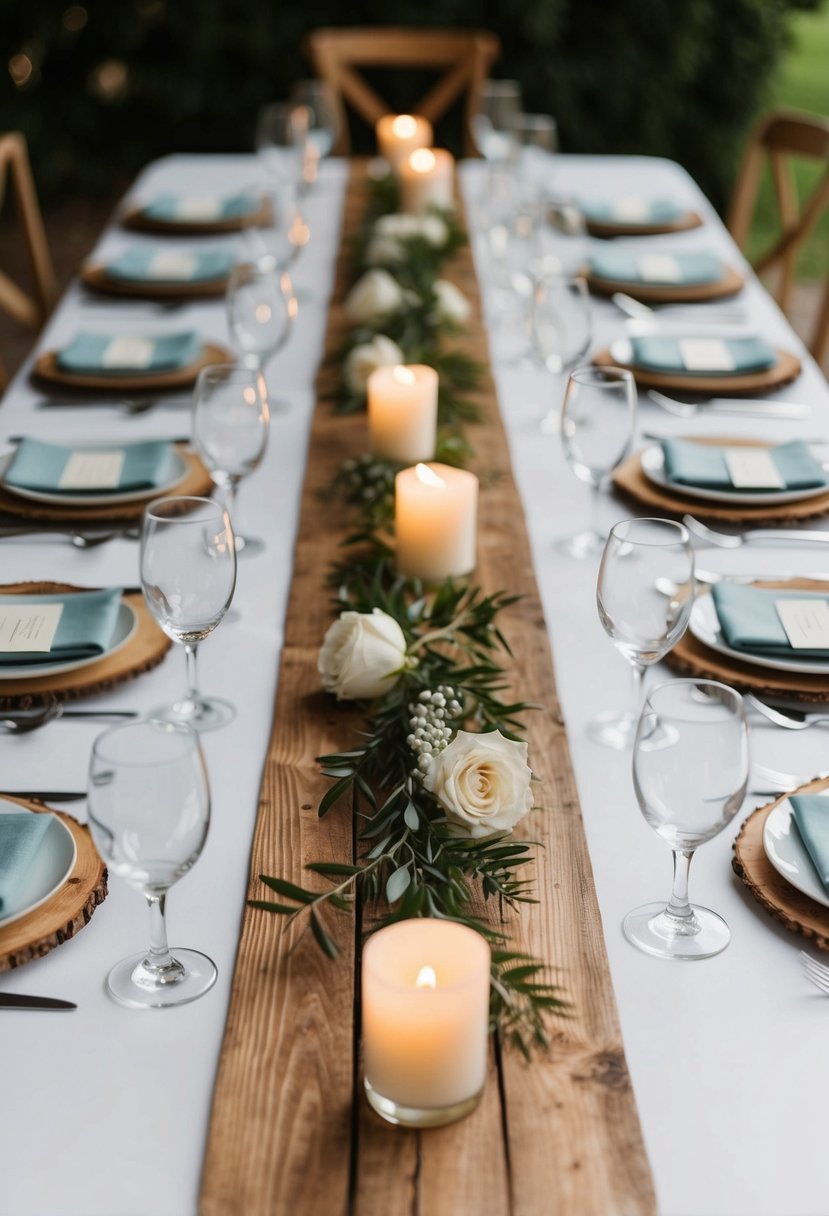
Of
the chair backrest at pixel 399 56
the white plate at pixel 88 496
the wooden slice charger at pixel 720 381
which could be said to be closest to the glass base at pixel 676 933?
the white plate at pixel 88 496

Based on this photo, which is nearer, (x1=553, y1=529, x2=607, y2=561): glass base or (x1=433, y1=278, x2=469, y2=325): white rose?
(x1=553, y1=529, x2=607, y2=561): glass base

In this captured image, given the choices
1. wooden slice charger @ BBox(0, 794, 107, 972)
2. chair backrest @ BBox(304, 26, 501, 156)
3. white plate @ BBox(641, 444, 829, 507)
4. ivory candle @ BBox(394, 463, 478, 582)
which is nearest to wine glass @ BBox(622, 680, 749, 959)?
wooden slice charger @ BBox(0, 794, 107, 972)

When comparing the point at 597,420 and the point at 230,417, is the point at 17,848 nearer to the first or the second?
the point at 230,417

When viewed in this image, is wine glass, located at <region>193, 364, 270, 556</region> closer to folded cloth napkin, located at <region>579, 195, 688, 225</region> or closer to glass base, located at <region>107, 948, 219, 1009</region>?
glass base, located at <region>107, 948, 219, 1009</region>

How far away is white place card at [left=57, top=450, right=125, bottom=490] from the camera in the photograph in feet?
5.60

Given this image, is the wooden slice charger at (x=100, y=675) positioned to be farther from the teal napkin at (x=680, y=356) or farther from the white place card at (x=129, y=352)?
the teal napkin at (x=680, y=356)

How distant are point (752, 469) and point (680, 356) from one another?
0.44 m

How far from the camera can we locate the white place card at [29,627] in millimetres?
1334

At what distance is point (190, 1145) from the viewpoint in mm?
841

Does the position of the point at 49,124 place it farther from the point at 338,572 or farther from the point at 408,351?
the point at 338,572

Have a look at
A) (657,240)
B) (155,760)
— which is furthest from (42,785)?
(657,240)

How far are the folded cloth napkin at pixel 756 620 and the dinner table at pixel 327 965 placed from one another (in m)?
0.06

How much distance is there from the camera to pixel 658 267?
2533mm

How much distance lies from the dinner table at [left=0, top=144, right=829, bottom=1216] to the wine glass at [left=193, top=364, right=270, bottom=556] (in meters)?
0.14
